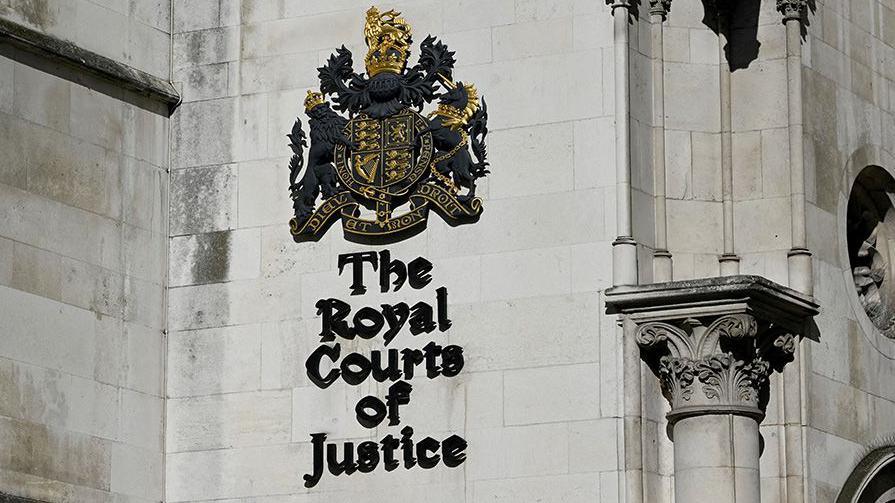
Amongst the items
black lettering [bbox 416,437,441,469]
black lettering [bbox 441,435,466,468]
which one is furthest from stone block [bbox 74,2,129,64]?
black lettering [bbox 441,435,466,468]

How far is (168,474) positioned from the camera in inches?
978

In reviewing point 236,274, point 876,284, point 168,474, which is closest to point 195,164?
point 236,274

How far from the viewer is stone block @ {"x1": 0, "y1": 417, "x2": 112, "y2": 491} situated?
22969 mm

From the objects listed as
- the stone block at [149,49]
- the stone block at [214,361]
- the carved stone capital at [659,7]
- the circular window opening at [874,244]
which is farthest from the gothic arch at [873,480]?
the stone block at [149,49]

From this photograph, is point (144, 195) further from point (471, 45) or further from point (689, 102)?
point (689, 102)

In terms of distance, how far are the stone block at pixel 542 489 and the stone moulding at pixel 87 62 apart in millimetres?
5585

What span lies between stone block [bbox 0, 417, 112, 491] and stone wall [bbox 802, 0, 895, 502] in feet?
22.9

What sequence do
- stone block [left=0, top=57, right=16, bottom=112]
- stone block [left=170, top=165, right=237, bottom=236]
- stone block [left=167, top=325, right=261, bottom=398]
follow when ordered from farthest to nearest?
stone block [left=170, top=165, right=237, bottom=236]
stone block [left=167, top=325, right=261, bottom=398]
stone block [left=0, top=57, right=16, bottom=112]

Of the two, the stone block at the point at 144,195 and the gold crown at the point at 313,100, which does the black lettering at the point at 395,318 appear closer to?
the gold crown at the point at 313,100

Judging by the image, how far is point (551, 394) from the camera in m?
23.0

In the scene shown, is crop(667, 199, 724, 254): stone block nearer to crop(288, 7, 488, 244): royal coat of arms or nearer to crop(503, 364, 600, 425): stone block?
crop(503, 364, 600, 425): stone block

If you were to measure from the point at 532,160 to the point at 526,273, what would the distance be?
3.69 ft

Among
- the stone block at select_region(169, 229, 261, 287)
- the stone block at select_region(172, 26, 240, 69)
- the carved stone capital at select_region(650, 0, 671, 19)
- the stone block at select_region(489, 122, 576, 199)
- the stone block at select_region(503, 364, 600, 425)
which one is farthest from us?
the stone block at select_region(172, 26, 240, 69)

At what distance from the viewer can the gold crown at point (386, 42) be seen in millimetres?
24547
